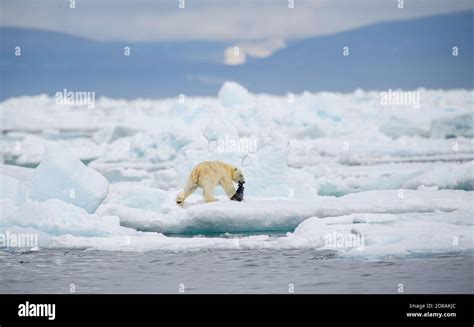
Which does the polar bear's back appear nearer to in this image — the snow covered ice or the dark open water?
the snow covered ice

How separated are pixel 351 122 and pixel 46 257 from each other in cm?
458

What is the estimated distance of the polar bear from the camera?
1002 cm

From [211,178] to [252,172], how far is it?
0.59 meters

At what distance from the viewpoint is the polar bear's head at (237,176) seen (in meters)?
10.2

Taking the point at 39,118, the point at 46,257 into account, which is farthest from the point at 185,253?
the point at 39,118
